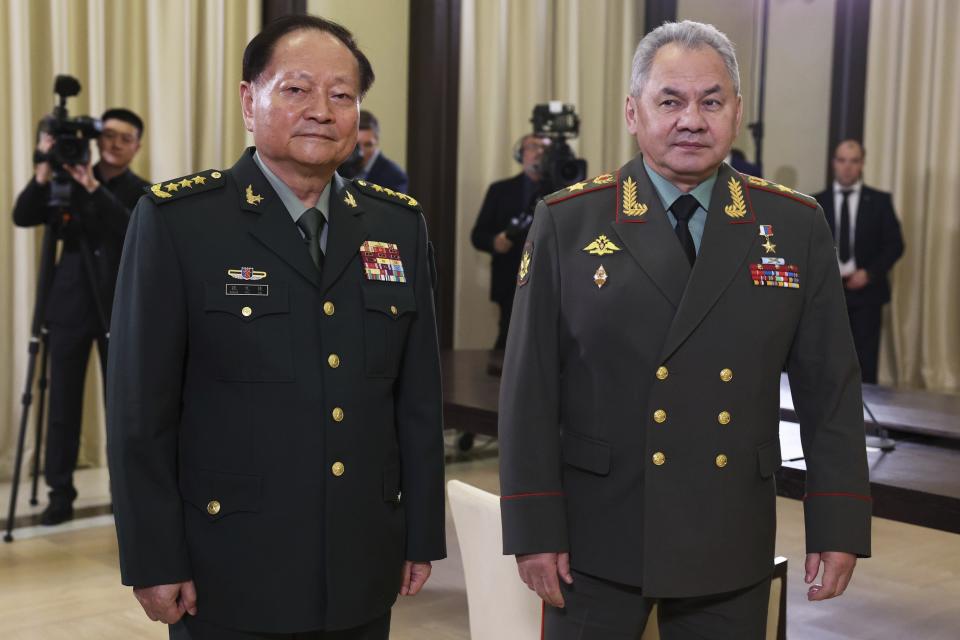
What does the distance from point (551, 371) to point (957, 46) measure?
6386mm

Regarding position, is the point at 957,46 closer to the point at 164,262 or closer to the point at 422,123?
the point at 422,123

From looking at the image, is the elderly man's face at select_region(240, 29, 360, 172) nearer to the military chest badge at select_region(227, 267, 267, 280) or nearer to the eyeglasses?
the military chest badge at select_region(227, 267, 267, 280)

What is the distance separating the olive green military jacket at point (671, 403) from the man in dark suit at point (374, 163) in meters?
3.61

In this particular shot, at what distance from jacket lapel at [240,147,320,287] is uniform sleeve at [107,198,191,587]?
125 mm

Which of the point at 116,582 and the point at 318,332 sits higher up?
the point at 318,332

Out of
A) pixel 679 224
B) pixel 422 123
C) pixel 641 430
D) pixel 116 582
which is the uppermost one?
pixel 422 123

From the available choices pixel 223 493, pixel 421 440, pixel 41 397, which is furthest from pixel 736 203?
pixel 41 397

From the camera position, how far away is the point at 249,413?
4.92 feet

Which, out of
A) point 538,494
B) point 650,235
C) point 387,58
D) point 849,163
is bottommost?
point 538,494

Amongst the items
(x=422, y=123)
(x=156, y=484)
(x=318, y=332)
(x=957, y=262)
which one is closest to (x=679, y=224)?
(x=318, y=332)

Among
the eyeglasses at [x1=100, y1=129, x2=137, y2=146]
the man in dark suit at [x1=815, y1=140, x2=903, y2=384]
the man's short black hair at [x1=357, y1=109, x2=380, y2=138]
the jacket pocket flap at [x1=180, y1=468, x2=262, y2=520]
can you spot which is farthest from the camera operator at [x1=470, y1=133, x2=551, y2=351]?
the jacket pocket flap at [x1=180, y1=468, x2=262, y2=520]

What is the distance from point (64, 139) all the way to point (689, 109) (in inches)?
117

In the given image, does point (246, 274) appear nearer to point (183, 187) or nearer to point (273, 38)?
point (183, 187)

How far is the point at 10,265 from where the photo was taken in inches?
198
